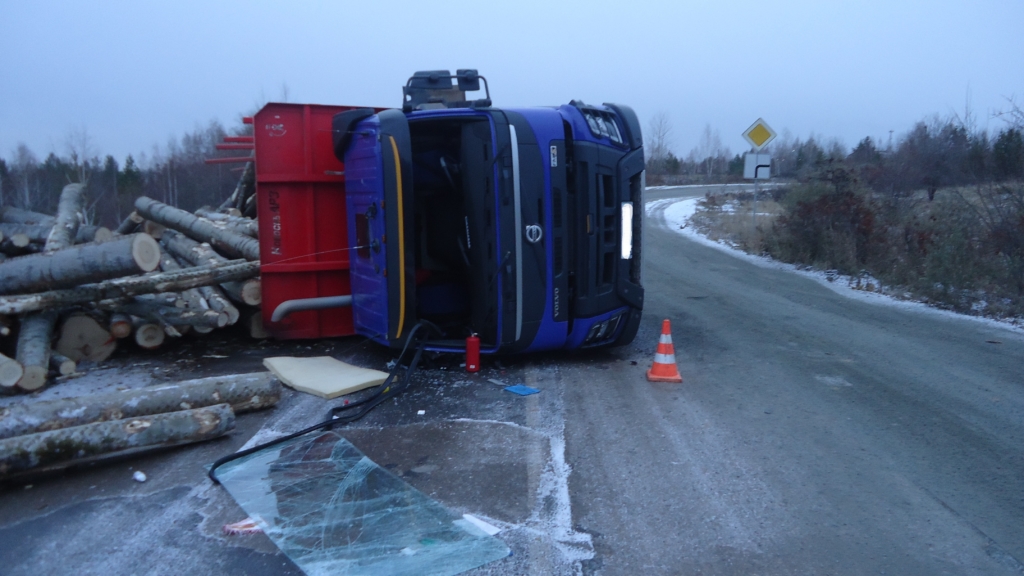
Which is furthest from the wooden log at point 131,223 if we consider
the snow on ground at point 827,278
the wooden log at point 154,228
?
the snow on ground at point 827,278

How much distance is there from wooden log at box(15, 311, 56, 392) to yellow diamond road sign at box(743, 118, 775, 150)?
48.1ft

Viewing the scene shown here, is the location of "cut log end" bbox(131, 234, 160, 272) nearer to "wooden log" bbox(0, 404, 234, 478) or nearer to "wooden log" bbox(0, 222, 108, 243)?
"wooden log" bbox(0, 404, 234, 478)

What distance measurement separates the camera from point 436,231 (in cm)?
780

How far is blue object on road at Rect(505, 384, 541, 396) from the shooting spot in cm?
625

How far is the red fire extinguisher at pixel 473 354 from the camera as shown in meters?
6.91

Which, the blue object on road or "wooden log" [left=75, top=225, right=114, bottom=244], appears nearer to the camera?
the blue object on road

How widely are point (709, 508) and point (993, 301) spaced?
8281 mm

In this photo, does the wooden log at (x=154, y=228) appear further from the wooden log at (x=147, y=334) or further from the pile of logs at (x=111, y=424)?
the pile of logs at (x=111, y=424)

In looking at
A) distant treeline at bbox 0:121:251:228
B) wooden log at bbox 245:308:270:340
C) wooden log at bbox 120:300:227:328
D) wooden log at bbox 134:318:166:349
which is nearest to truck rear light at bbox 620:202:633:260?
wooden log at bbox 245:308:270:340

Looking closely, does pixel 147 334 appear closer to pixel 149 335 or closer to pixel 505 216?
pixel 149 335

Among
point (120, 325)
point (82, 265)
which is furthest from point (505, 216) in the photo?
point (120, 325)

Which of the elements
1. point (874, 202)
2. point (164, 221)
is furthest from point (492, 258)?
point (874, 202)

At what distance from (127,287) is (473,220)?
3.53m

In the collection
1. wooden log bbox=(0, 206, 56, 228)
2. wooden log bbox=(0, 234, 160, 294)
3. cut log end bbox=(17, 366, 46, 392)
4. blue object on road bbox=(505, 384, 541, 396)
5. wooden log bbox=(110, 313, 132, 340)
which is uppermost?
wooden log bbox=(0, 206, 56, 228)
